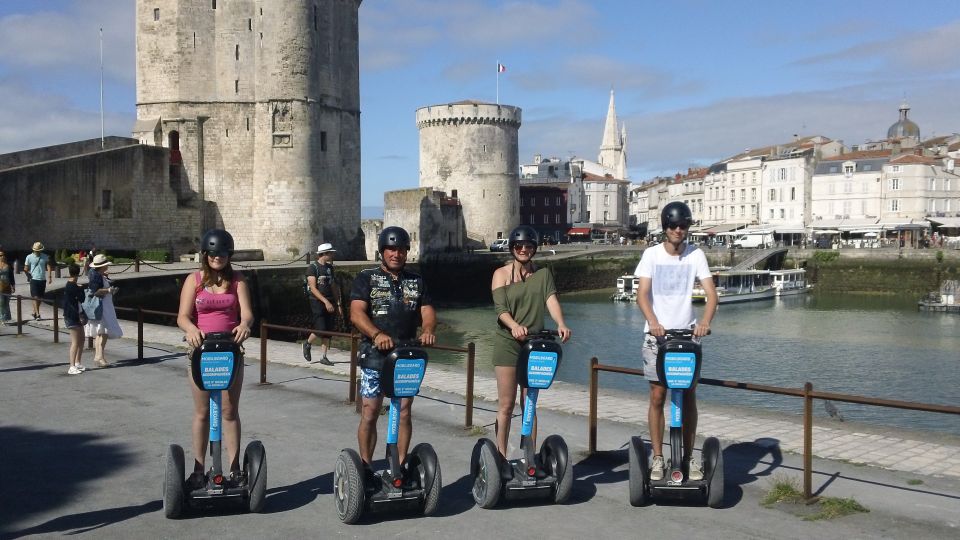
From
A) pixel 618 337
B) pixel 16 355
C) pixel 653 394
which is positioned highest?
pixel 653 394

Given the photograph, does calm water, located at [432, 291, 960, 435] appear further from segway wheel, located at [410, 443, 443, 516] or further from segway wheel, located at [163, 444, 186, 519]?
segway wheel, located at [163, 444, 186, 519]

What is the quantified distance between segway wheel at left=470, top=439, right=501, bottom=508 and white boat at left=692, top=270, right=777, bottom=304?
47.5 metres

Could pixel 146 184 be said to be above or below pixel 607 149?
below

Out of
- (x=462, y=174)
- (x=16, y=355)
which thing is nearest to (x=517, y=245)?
(x=16, y=355)

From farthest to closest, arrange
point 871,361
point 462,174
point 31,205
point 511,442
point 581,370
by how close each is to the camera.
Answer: point 462,174 < point 31,205 < point 871,361 < point 581,370 < point 511,442

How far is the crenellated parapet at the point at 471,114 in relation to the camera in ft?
229

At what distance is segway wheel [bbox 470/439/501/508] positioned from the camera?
5855 millimetres

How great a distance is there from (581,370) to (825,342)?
39.2 feet

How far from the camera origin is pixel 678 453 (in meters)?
5.82

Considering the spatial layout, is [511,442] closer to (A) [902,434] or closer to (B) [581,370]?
(A) [902,434]

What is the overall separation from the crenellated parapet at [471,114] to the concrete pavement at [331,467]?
59710 mm

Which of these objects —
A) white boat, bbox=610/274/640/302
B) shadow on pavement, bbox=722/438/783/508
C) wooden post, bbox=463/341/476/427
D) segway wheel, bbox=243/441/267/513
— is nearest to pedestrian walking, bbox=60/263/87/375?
wooden post, bbox=463/341/476/427

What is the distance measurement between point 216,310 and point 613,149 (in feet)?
424

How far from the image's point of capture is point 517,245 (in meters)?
6.25
